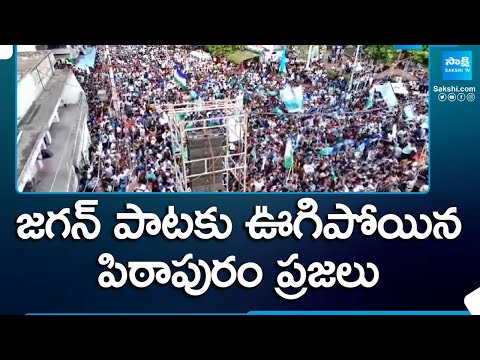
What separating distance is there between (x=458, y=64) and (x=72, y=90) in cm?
348

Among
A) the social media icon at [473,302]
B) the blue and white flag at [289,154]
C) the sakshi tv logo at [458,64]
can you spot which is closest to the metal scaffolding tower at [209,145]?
the blue and white flag at [289,154]

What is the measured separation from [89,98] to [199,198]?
4.37 ft

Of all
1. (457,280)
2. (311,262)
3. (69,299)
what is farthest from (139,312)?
(457,280)

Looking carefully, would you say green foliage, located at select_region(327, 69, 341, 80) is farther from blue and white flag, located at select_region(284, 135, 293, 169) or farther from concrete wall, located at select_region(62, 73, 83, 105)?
concrete wall, located at select_region(62, 73, 83, 105)

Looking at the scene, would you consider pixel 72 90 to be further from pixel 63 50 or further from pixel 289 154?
pixel 289 154

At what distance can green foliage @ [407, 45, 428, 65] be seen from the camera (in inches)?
258

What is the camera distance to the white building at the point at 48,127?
21.2ft

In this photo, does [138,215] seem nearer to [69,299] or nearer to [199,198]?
[199,198]

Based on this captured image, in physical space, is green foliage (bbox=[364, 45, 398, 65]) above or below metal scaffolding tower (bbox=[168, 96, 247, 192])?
above

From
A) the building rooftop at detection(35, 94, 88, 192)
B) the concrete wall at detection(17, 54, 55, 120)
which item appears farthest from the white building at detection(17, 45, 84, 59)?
the building rooftop at detection(35, 94, 88, 192)

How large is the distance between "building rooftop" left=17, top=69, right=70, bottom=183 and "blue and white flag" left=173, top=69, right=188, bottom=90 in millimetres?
A: 966
